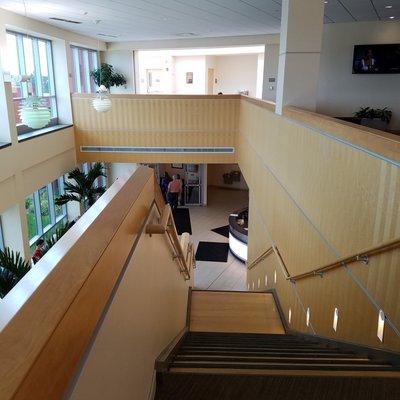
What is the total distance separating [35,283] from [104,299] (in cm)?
33

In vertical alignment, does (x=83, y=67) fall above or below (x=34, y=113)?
above

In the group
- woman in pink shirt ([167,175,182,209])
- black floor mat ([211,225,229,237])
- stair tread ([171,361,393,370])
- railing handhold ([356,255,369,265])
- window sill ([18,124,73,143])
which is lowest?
black floor mat ([211,225,229,237])

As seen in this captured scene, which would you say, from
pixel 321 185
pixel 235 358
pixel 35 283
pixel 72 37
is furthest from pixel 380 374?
pixel 72 37

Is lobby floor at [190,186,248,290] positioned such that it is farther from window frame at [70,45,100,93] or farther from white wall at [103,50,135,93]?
window frame at [70,45,100,93]

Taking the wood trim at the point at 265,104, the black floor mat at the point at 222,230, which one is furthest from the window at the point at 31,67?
the black floor mat at the point at 222,230

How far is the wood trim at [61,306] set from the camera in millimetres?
989

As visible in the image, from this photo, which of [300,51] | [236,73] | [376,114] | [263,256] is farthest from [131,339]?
[236,73]

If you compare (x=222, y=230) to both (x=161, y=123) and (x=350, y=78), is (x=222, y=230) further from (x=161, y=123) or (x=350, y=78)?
(x=350, y=78)

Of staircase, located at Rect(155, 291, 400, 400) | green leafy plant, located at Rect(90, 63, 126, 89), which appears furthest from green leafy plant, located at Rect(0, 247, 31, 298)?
green leafy plant, located at Rect(90, 63, 126, 89)

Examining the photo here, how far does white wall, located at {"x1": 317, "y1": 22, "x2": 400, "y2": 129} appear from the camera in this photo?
11812 mm

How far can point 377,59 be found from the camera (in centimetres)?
1171

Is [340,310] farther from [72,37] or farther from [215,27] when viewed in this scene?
[72,37]

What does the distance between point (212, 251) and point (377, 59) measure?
7750 mm

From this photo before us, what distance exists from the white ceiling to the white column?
303 cm
